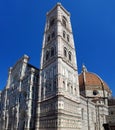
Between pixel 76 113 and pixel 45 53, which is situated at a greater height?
pixel 45 53

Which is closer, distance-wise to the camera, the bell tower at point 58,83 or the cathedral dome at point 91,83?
the bell tower at point 58,83

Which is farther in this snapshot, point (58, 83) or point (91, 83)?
point (91, 83)

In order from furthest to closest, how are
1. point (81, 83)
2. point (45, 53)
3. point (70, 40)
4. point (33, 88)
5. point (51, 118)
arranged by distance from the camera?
point (81, 83), point (70, 40), point (45, 53), point (33, 88), point (51, 118)

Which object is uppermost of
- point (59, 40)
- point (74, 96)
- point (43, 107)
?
point (59, 40)

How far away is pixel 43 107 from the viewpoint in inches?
1216

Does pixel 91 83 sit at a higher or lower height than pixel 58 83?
higher

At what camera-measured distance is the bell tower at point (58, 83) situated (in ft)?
91.2

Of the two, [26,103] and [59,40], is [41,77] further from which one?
[59,40]

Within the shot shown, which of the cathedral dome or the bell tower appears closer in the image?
the bell tower

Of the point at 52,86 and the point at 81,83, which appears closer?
the point at 52,86

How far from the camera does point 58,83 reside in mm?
29266

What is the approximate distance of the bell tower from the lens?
1095 inches

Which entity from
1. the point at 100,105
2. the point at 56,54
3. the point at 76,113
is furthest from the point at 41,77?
the point at 100,105

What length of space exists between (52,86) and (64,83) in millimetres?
2452
